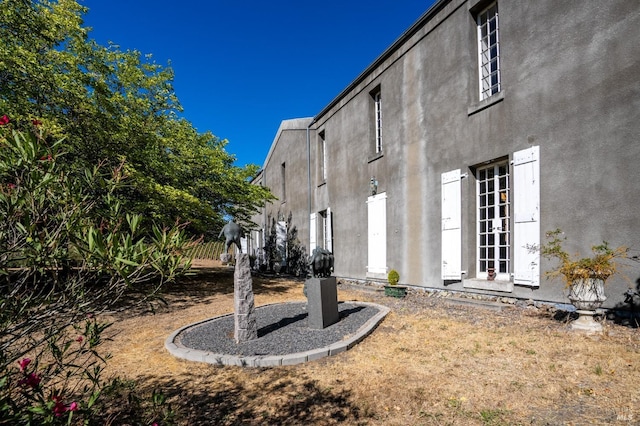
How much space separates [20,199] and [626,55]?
7155mm

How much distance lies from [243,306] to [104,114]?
6365 mm

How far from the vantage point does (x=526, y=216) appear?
6.05 m

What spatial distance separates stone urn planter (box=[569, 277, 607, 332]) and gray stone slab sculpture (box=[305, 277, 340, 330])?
364 cm

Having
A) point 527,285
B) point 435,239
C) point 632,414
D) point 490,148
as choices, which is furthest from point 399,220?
point 632,414

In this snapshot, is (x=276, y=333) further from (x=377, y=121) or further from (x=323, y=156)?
(x=323, y=156)

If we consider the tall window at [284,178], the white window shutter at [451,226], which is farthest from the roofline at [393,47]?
the tall window at [284,178]

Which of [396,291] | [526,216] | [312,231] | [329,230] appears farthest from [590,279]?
[312,231]

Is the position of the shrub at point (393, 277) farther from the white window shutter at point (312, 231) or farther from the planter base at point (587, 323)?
the white window shutter at point (312, 231)

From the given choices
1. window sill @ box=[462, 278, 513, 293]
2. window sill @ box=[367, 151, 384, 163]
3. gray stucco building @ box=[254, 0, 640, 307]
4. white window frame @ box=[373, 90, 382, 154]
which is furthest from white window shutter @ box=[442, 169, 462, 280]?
white window frame @ box=[373, 90, 382, 154]

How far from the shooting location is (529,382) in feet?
10.7

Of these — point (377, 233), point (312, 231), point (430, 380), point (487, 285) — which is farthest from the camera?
point (312, 231)

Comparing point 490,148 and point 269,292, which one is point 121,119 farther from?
point 490,148

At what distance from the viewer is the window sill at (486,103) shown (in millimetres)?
6602

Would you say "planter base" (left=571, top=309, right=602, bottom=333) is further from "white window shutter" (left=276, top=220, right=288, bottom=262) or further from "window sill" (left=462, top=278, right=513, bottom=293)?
"white window shutter" (left=276, top=220, right=288, bottom=262)
